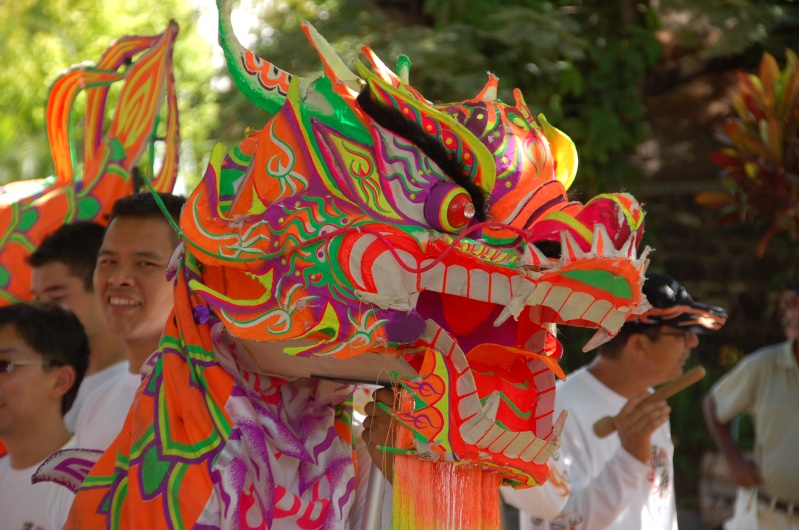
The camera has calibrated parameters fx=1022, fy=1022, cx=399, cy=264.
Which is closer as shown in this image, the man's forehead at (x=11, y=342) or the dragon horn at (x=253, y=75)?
the dragon horn at (x=253, y=75)

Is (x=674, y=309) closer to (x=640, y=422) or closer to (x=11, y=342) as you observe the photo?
(x=640, y=422)

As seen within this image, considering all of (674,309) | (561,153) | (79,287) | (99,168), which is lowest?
(674,309)

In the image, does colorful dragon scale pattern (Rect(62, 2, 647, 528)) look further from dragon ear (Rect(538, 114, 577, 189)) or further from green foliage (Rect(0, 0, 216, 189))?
green foliage (Rect(0, 0, 216, 189))

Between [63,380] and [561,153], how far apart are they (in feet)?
5.62

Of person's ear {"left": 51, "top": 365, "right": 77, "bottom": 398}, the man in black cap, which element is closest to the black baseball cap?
the man in black cap

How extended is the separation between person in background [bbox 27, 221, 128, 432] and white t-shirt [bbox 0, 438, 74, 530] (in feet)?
1.12

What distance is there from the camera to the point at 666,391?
2.62m

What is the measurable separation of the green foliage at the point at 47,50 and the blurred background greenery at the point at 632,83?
8.78 ft

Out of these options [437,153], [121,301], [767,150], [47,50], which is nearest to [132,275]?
[121,301]

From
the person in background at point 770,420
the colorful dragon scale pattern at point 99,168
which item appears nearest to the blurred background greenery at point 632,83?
the person in background at point 770,420

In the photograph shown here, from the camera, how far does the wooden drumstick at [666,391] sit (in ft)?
8.39

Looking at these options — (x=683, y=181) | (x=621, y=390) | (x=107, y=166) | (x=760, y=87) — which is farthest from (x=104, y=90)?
(x=683, y=181)

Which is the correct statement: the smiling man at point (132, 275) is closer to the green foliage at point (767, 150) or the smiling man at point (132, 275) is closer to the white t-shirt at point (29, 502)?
the white t-shirt at point (29, 502)

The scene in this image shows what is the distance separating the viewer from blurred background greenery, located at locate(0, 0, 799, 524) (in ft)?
16.9
